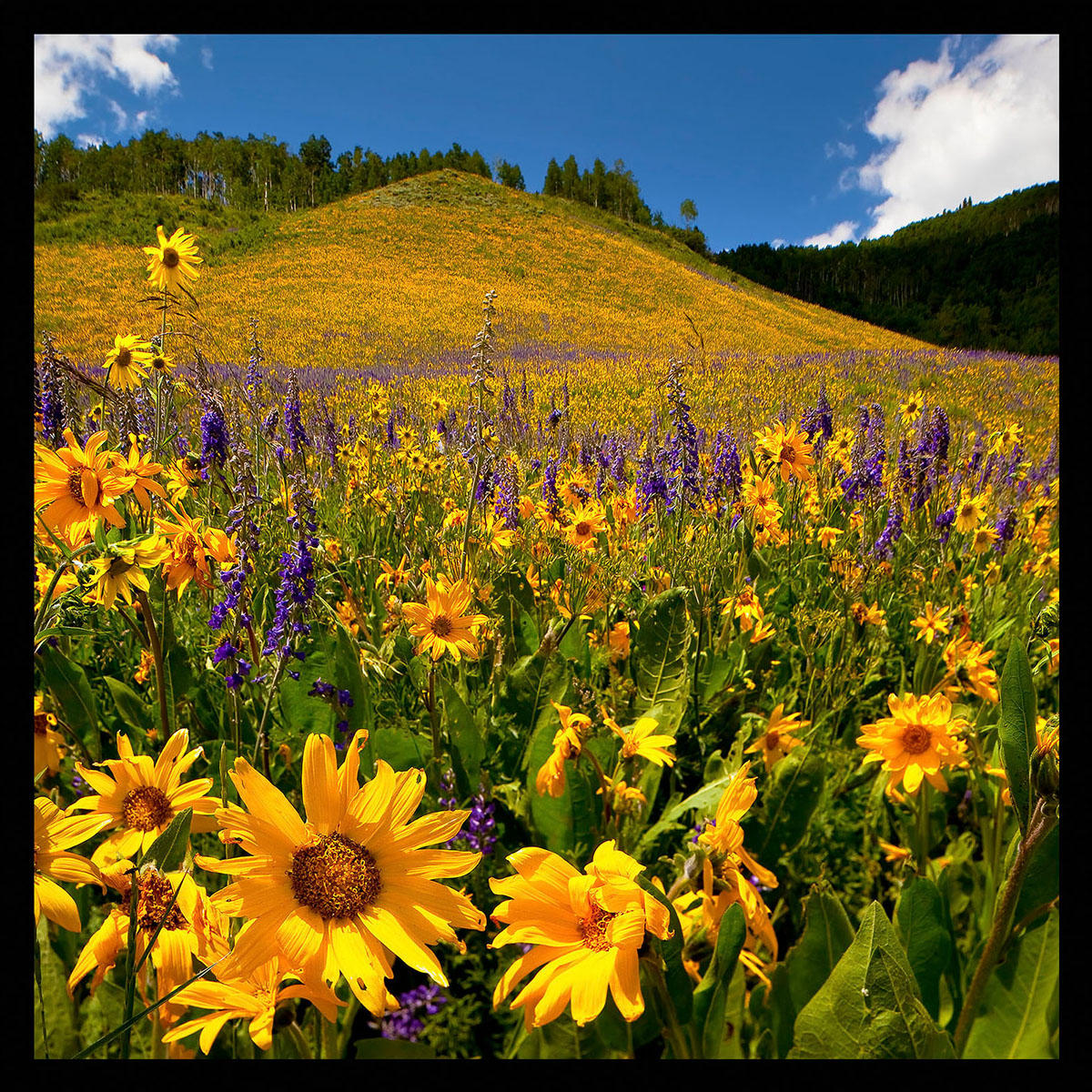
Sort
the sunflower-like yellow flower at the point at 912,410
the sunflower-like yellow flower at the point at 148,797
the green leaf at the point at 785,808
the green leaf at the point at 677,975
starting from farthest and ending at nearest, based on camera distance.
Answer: the sunflower-like yellow flower at the point at 912,410
the green leaf at the point at 785,808
the sunflower-like yellow flower at the point at 148,797
the green leaf at the point at 677,975

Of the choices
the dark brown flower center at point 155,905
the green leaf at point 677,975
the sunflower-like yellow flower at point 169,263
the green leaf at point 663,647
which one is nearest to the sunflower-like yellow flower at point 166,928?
the dark brown flower center at point 155,905

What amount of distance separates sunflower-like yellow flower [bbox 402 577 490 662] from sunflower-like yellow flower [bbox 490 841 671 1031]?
88 centimetres

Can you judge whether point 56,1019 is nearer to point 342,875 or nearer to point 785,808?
point 342,875

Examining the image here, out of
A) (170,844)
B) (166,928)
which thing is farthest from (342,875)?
(166,928)

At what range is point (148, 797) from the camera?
73 cm

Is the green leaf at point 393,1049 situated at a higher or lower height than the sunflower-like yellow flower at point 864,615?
lower

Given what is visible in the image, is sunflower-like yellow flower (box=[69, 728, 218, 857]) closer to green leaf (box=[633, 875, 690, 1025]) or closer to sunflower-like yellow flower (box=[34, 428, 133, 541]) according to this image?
sunflower-like yellow flower (box=[34, 428, 133, 541])

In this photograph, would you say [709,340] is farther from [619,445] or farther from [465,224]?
[465,224]

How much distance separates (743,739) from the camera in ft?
4.60

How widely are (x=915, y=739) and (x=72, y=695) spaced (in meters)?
1.72

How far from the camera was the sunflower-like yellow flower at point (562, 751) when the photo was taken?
1.11 meters

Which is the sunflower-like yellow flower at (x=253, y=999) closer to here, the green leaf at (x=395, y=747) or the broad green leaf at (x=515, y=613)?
the green leaf at (x=395, y=747)

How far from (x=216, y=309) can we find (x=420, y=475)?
10.7 m
